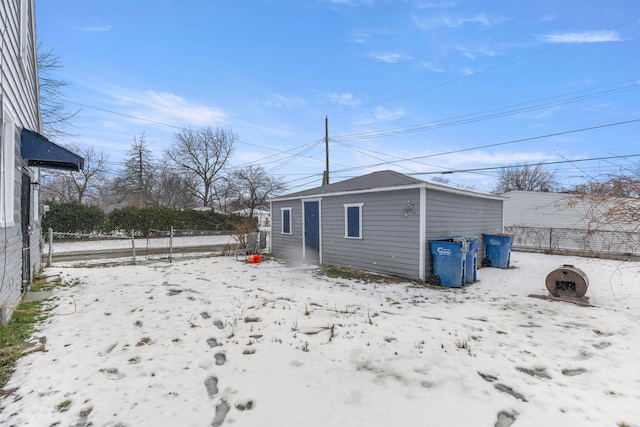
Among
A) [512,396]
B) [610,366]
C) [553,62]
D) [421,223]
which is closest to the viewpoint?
[512,396]

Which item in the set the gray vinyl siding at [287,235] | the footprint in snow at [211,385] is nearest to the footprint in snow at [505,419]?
the footprint in snow at [211,385]

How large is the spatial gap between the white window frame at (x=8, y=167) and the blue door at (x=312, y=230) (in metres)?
7.01

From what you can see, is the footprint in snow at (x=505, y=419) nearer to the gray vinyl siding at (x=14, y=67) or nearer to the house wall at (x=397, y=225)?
the house wall at (x=397, y=225)

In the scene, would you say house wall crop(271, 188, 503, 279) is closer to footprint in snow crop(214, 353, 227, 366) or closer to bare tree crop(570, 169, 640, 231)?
bare tree crop(570, 169, 640, 231)

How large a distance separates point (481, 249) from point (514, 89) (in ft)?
29.9

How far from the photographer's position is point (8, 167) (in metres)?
3.82

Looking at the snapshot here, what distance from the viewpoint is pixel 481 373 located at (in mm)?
2734

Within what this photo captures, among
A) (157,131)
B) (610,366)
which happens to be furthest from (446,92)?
(157,131)

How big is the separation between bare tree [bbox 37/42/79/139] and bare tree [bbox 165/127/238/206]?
450 inches

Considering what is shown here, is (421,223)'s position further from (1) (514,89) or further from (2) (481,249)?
(1) (514,89)

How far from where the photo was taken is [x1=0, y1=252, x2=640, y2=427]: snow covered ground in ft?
7.01

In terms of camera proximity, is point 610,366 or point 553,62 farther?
point 553,62

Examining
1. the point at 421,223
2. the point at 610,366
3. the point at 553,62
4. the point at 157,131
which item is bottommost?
the point at 610,366

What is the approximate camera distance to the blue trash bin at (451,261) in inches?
255
